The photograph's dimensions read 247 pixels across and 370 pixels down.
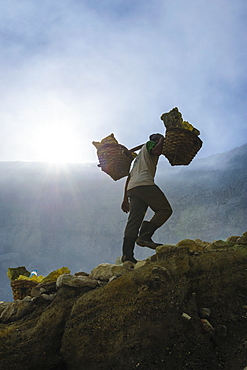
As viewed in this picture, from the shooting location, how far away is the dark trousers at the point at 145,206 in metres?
3.37

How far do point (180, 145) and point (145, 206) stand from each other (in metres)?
1.00

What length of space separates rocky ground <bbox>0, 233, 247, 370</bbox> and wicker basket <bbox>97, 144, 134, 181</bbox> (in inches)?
70.8

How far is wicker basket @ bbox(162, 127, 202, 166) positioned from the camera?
347 centimetres

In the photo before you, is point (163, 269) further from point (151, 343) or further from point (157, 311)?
point (151, 343)

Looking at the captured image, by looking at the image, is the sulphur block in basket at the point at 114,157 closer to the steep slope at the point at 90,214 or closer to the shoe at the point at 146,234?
the shoe at the point at 146,234

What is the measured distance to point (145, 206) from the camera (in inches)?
139

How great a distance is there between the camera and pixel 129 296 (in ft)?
6.33

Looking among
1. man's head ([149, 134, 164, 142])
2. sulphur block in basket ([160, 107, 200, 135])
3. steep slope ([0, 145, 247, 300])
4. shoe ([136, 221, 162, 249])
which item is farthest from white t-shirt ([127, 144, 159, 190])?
steep slope ([0, 145, 247, 300])

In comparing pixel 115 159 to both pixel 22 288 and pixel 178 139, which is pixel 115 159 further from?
pixel 22 288

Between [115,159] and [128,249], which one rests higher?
[115,159]

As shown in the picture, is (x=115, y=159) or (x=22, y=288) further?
(x=115, y=159)

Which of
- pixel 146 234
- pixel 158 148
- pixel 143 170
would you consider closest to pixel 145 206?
pixel 146 234

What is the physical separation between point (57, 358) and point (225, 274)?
1500 mm

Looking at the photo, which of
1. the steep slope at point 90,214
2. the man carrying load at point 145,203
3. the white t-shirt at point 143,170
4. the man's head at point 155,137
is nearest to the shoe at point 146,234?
the man carrying load at point 145,203
